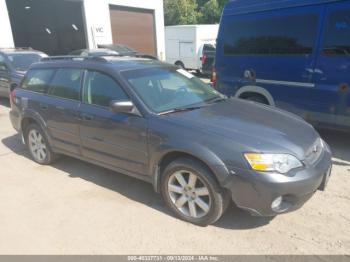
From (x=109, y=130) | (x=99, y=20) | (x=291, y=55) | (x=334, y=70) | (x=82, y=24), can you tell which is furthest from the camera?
(x=82, y=24)

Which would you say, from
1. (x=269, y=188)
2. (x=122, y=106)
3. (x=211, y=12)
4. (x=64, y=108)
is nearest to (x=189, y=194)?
(x=269, y=188)

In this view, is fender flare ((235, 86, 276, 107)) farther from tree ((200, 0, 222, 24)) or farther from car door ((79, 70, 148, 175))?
tree ((200, 0, 222, 24))

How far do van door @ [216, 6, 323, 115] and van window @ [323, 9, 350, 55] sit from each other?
18 cm

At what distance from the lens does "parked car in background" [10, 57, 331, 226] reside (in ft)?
9.82

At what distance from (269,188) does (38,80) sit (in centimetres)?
378

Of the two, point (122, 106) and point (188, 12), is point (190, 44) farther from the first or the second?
point (188, 12)

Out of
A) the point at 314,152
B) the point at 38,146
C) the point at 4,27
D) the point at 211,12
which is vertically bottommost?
the point at 38,146

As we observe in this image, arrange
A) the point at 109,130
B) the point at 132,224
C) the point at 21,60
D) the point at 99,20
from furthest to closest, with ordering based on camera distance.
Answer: the point at 99,20
the point at 21,60
the point at 109,130
the point at 132,224

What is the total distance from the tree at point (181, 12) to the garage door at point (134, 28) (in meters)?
21.7

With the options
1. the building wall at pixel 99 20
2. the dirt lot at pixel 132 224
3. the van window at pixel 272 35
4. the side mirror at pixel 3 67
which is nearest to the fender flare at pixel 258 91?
the van window at pixel 272 35

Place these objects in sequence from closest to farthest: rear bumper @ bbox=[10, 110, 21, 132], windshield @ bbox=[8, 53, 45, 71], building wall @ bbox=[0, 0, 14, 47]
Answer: rear bumper @ bbox=[10, 110, 21, 132] → windshield @ bbox=[8, 53, 45, 71] → building wall @ bbox=[0, 0, 14, 47]

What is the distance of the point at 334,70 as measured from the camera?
488 cm

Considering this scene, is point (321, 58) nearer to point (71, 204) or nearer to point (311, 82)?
point (311, 82)

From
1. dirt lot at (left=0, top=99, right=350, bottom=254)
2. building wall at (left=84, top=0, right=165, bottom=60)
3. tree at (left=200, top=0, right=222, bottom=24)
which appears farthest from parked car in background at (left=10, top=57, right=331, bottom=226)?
tree at (left=200, top=0, right=222, bottom=24)
